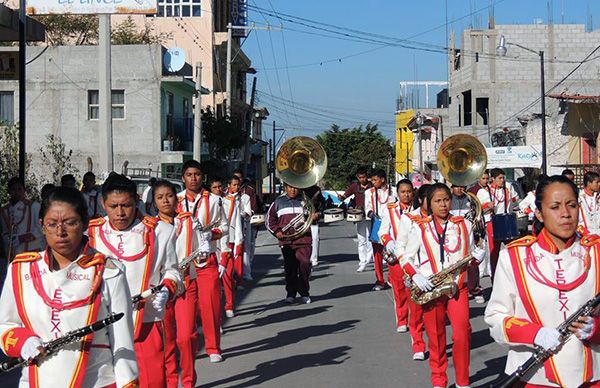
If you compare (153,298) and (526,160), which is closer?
(153,298)

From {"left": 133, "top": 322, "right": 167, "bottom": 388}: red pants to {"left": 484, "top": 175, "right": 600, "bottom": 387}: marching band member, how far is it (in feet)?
9.26

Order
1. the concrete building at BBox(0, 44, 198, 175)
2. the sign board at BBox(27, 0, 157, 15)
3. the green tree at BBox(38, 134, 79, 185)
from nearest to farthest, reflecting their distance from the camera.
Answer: the sign board at BBox(27, 0, 157, 15)
the green tree at BBox(38, 134, 79, 185)
the concrete building at BBox(0, 44, 198, 175)

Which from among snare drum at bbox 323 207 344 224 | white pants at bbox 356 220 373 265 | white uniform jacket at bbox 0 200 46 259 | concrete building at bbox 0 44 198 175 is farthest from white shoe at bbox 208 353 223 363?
concrete building at bbox 0 44 198 175

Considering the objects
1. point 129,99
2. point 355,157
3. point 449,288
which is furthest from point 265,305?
point 355,157

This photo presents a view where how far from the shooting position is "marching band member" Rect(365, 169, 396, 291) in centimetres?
1574

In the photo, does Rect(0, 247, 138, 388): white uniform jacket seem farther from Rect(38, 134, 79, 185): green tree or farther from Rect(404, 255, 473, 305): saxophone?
Rect(38, 134, 79, 185): green tree

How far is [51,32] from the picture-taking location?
4241 centimetres

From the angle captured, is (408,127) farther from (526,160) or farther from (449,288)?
(449,288)

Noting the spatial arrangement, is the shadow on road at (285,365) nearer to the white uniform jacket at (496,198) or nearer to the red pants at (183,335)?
the red pants at (183,335)

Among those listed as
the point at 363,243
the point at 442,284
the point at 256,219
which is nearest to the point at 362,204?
the point at 363,243

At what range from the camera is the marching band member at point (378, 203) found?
1574 centimetres

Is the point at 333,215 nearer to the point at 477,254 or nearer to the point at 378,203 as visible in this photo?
the point at 378,203

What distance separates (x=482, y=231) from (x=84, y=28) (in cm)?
3468

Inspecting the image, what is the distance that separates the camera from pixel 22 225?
1344 cm
